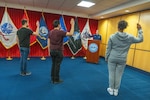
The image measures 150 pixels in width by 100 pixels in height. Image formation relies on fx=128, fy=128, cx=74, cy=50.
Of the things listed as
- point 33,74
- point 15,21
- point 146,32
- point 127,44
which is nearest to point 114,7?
point 146,32

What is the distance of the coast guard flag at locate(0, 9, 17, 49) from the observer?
5.23 meters

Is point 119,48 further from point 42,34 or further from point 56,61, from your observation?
point 42,34

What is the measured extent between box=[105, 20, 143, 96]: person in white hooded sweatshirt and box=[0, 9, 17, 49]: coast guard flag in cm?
440

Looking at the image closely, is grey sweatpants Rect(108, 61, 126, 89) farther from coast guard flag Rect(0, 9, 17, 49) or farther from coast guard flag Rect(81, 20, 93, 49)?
coast guard flag Rect(0, 9, 17, 49)

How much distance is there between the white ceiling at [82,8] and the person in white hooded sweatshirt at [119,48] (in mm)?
1802

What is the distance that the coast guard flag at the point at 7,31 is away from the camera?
5.23 meters

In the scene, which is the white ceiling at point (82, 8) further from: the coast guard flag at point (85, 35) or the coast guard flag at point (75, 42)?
the coast guard flag at point (75, 42)

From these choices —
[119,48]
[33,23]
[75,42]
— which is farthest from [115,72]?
[33,23]

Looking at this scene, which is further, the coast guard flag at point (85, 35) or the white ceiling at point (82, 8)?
the coast guard flag at point (85, 35)

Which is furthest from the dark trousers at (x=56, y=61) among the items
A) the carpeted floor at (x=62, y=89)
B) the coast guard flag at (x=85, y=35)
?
the coast guard flag at (x=85, y=35)

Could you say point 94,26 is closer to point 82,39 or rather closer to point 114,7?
point 82,39

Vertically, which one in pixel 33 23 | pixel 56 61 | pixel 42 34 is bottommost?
pixel 56 61

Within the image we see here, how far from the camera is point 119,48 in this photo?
7.85 feet

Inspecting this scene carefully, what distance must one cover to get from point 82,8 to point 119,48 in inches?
143
